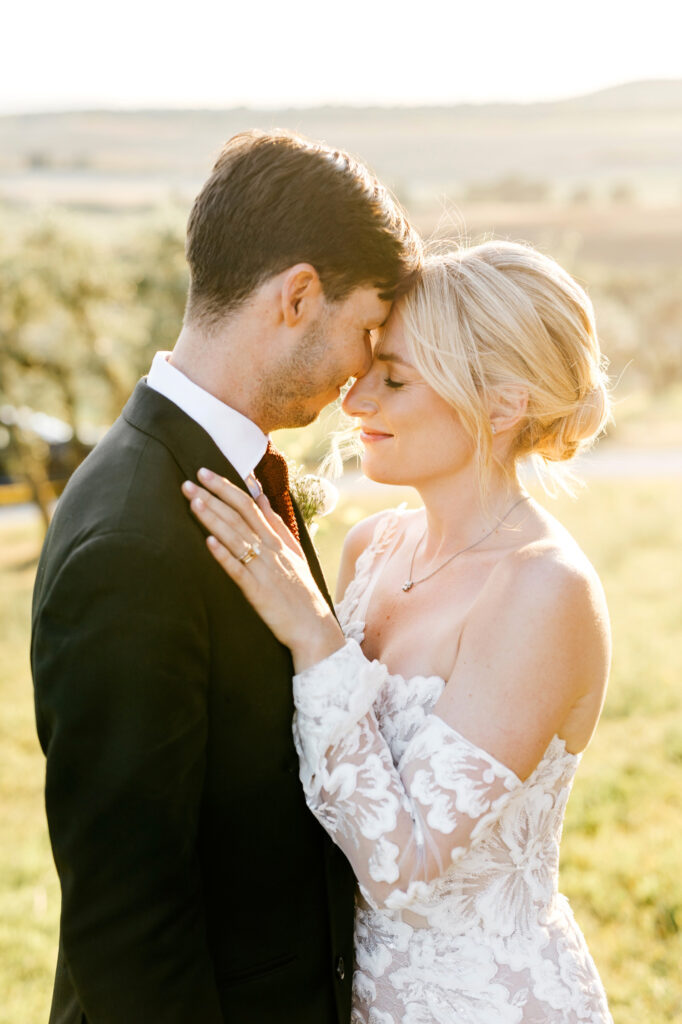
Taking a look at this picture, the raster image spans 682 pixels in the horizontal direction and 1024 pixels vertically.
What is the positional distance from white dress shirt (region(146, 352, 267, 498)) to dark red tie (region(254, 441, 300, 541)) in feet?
0.21

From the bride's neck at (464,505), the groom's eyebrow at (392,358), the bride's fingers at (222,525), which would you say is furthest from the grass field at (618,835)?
the bride's fingers at (222,525)

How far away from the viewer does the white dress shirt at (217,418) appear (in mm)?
2141

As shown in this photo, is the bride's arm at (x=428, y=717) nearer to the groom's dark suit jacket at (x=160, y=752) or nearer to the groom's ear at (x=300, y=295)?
the groom's dark suit jacket at (x=160, y=752)

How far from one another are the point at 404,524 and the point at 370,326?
1.12m

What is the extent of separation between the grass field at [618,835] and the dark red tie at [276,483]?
122 cm

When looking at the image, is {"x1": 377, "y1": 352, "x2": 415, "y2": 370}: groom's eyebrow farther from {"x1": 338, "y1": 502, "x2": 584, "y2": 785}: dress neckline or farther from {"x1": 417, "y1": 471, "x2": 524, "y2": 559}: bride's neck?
{"x1": 338, "y1": 502, "x2": 584, "y2": 785}: dress neckline

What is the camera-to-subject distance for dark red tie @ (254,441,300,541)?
231 cm

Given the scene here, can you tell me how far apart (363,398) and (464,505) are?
0.47m

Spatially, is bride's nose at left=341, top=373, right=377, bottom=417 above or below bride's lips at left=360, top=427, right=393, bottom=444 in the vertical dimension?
above

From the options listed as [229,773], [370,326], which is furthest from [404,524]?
[229,773]

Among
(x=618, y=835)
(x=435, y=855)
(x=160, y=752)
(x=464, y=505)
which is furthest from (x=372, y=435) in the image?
(x=618, y=835)

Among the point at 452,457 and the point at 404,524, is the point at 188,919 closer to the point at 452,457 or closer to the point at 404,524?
the point at 452,457

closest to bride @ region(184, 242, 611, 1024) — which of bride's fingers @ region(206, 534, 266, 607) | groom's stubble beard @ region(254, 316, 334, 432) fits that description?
bride's fingers @ region(206, 534, 266, 607)

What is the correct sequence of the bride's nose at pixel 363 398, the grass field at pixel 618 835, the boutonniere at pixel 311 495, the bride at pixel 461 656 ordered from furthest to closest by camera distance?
1. the grass field at pixel 618 835
2. the boutonniere at pixel 311 495
3. the bride's nose at pixel 363 398
4. the bride at pixel 461 656
